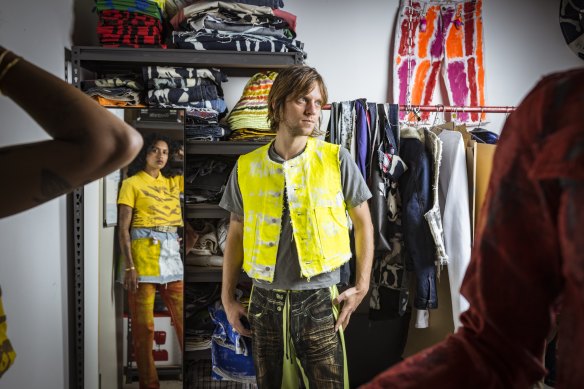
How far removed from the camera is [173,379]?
2.42 metres

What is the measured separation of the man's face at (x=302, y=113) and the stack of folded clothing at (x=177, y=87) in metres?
0.78

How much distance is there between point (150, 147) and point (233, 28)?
763mm

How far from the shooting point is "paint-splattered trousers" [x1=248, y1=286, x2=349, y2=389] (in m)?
1.66

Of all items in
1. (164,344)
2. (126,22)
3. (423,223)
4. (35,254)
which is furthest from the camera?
(164,344)

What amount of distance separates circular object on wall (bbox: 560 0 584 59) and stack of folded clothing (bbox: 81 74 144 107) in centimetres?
269

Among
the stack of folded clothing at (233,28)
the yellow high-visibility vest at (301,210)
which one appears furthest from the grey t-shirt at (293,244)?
the stack of folded clothing at (233,28)

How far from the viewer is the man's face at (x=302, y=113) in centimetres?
175

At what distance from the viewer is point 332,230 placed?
1.73 metres

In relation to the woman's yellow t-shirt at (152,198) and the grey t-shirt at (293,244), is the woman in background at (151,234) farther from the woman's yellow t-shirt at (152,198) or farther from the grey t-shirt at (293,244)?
the grey t-shirt at (293,244)

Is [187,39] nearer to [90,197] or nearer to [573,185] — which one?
[90,197]

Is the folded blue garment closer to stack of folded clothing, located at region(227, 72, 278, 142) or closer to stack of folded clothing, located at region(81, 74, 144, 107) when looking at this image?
stack of folded clothing, located at region(227, 72, 278, 142)

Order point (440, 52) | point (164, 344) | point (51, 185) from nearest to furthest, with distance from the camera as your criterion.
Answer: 1. point (51, 185)
2. point (164, 344)
3. point (440, 52)

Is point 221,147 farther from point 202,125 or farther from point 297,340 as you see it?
point 297,340

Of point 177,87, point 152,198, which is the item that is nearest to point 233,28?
point 177,87
